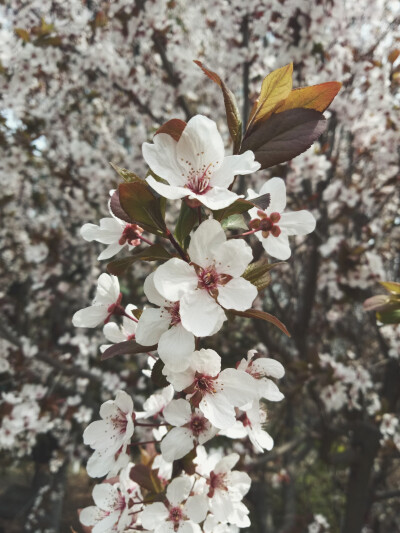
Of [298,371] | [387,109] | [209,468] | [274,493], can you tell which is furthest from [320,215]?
[274,493]

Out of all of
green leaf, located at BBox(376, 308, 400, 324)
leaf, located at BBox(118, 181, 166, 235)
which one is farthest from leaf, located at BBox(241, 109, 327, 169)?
green leaf, located at BBox(376, 308, 400, 324)

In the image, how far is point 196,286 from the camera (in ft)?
2.25

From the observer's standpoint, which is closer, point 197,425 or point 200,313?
point 200,313

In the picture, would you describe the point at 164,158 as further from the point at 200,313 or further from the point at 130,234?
the point at 200,313

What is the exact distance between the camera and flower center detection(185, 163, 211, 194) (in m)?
0.73

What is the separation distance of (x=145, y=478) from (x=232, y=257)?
25.0 inches

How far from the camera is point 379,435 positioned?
332cm

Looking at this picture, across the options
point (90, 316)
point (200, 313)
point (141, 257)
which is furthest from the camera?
point (90, 316)

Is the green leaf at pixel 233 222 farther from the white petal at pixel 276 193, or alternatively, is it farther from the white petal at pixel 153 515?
the white petal at pixel 153 515

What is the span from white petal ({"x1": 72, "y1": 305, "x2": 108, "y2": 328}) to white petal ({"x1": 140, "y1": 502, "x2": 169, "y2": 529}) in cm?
41

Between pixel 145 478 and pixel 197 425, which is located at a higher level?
pixel 197 425

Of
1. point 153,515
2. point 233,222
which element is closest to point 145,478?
point 153,515

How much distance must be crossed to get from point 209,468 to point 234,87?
12.9 ft

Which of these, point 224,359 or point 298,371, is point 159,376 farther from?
point 224,359
